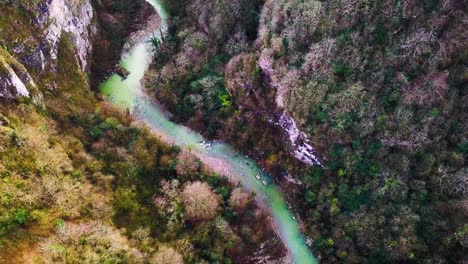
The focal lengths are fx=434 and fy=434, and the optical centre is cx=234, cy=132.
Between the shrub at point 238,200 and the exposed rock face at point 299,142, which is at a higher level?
the exposed rock face at point 299,142

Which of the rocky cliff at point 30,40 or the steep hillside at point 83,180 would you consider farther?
the rocky cliff at point 30,40

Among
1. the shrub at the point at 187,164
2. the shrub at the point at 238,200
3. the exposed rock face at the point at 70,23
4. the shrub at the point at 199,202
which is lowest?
the shrub at the point at 238,200

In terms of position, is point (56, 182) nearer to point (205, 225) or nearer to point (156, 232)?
point (156, 232)

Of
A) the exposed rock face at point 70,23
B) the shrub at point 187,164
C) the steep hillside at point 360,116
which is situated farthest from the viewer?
the exposed rock face at point 70,23

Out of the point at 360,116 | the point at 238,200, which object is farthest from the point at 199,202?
the point at 360,116

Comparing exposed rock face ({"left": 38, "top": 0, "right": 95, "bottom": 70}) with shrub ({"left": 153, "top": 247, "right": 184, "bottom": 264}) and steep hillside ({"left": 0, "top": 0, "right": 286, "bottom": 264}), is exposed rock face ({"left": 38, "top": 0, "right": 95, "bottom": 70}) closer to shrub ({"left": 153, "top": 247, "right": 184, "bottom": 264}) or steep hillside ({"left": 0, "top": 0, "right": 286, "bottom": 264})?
steep hillside ({"left": 0, "top": 0, "right": 286, "bottom": 264})

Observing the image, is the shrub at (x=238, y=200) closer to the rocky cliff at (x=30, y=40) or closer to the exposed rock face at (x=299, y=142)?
the exposed rock face at (x=299, y=142)

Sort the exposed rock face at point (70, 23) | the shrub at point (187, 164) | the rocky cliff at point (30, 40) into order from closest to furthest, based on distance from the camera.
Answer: the rocky cliff at point (30, 40)
the shrub at point (187, 164)
the exposed rock face at point (70, 23)

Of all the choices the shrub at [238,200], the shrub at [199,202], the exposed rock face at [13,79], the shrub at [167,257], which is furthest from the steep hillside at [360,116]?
the exposed rock face at [13,79]
